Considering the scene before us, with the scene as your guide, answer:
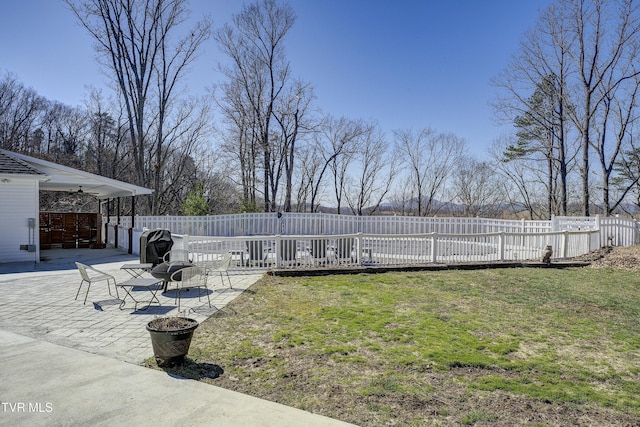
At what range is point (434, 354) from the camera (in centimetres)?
380

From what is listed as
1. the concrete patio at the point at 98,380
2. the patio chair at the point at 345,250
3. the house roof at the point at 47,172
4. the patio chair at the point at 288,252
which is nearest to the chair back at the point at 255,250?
the patio chair at the point at 288,252

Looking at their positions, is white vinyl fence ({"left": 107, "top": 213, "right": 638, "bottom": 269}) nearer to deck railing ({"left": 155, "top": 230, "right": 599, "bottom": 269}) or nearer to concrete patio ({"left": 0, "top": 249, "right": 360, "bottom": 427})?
deck railing ({"left": 155, "top": 230, "right": 599, "bottom": 269})

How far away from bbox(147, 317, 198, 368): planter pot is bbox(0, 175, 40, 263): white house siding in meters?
10.3

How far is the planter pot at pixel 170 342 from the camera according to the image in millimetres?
3396

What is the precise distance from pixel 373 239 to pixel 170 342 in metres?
8.86

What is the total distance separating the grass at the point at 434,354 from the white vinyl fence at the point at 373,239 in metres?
2.30

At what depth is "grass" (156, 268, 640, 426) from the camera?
9.22 ft

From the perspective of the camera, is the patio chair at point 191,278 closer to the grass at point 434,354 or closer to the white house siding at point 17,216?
the grass at point 434,354

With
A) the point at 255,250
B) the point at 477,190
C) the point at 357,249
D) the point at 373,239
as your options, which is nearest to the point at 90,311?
the point at 255,250

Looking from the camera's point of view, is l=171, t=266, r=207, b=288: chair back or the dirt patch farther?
the dirt patch

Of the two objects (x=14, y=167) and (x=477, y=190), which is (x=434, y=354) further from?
(x=477, y=190)

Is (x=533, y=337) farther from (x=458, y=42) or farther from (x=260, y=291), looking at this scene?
(x=458, y=42)

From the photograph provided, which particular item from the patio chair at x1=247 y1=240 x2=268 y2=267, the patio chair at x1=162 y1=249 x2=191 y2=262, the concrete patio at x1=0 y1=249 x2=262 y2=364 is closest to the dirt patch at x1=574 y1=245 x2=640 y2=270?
the patio chair at x1=247 y1=240 x2=268 y2=267

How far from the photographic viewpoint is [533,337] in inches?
177
